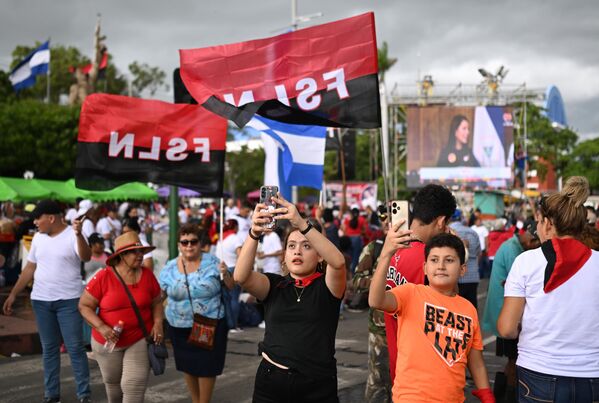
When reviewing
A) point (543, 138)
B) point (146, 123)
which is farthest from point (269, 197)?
point (543, 138)

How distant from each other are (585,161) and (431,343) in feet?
194

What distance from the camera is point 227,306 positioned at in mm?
6480

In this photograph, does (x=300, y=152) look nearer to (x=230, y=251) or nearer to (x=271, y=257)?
(x=230, y=251)

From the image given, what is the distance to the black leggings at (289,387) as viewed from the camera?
3.84 meters

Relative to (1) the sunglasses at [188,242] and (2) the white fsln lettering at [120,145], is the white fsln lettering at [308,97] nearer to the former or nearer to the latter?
(1) the sunglasses at [188,242]

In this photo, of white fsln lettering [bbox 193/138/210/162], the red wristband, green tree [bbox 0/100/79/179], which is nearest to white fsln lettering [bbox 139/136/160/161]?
white fsln lettering [bbox 193/138/210/162]

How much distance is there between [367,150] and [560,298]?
65019 millimetres

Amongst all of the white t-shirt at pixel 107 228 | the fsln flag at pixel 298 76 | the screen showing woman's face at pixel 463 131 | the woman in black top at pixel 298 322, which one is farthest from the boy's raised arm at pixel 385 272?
the screen showing woman's face at pixel 463 131

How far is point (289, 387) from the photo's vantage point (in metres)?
3.84

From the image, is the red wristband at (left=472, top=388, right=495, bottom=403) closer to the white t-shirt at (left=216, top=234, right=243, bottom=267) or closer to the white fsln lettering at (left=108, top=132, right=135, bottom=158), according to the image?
the white fsln lettering at (left=108, top=132, right=135, bottom=158)

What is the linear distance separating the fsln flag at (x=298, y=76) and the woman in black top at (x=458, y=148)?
113 ft

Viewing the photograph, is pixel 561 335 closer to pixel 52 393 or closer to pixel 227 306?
pixel 227 306

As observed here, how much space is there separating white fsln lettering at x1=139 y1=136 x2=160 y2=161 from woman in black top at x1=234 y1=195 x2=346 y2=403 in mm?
4187

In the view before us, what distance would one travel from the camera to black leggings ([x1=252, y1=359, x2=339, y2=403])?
3.84 m
